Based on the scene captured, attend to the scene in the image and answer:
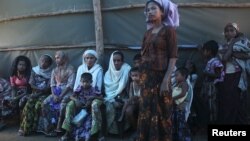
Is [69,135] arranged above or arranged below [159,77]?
below

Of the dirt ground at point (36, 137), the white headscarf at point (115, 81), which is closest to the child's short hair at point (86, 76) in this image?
the white headscarf at point (115, 81)

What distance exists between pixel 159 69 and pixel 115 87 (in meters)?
1.78

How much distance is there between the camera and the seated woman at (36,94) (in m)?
5.97

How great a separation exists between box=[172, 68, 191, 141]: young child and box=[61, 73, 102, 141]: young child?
1055 millimetres

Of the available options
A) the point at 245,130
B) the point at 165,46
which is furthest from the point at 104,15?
the point at 245,130

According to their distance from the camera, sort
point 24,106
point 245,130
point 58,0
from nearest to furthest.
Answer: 1. point 245,130
2. point 24,106
3. point 58,0

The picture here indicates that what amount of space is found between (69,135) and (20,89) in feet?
4.61

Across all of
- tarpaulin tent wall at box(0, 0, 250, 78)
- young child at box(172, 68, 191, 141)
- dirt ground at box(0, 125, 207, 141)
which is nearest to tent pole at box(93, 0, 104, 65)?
tarpaulin tent wall at box(0, 0, 250, 78)

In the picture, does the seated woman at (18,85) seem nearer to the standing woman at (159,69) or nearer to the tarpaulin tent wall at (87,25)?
the tarpaulin tent wall at (87,25)

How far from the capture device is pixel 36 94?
6.16m

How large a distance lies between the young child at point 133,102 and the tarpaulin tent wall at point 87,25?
0.88 meters

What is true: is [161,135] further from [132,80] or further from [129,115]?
[132,80]

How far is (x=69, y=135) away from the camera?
18.2 feet

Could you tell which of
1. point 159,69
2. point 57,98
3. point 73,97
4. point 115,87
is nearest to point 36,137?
point 57,98
